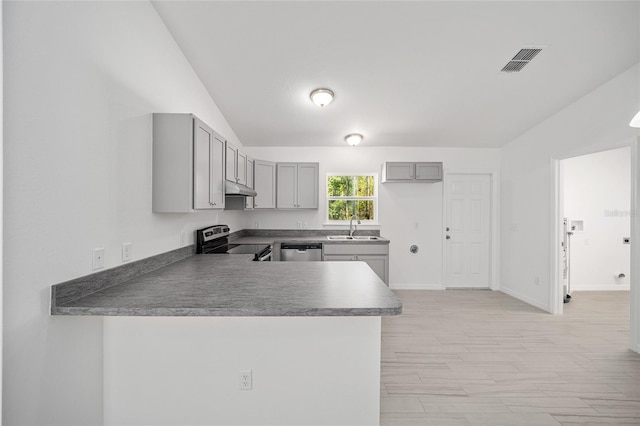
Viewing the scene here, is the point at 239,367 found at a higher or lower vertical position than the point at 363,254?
lower

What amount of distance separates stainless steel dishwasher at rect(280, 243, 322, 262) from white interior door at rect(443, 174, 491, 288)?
2.33 meters

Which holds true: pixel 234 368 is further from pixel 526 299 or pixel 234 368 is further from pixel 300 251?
pixel 526 299

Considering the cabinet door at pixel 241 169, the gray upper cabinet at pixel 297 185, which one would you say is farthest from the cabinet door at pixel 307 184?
the cabinet door at pixel 241 169

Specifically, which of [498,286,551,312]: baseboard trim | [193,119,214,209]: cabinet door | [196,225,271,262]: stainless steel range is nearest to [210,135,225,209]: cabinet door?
[193,119,214,209]: cabinet door

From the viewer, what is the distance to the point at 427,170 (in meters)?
4.86

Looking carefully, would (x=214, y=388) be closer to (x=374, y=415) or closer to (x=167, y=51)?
(x=374, y=415)

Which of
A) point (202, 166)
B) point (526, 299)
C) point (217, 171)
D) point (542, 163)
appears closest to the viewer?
point (202, 166)

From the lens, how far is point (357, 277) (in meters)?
1.93

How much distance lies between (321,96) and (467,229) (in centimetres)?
353

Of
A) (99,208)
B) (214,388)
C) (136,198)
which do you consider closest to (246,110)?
(136,198)

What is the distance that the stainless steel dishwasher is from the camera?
4.52m

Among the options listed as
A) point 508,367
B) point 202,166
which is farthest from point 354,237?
point 202,166

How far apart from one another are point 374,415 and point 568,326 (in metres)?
3.22

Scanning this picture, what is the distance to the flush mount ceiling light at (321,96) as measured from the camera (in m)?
3.36
